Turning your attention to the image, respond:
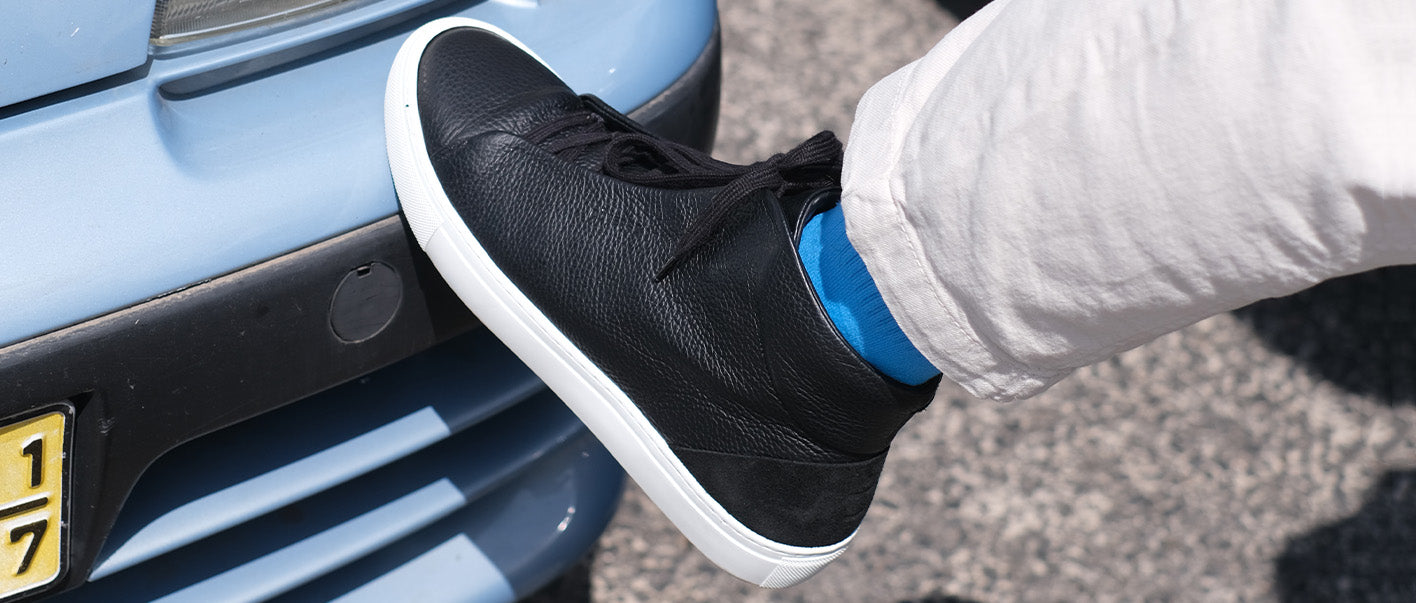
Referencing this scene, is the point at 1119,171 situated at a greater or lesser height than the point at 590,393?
greater

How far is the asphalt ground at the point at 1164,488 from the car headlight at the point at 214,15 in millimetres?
941

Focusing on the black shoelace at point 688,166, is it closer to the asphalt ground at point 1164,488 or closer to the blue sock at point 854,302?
the blue sock at point 854,302

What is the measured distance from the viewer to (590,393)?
49.9 inches

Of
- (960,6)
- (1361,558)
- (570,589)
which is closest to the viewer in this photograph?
(570,589)

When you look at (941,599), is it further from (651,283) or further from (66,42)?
(66,42)

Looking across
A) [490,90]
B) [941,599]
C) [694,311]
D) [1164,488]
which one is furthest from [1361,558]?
[490,90]

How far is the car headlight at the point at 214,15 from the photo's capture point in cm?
110

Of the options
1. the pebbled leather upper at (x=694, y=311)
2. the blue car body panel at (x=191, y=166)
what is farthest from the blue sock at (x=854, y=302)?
the blue car body panel at (x=191, y=166)

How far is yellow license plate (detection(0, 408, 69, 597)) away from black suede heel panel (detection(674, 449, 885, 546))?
1.79 feet

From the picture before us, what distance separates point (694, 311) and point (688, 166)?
156mm

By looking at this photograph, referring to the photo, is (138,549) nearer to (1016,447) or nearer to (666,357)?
(666,357)

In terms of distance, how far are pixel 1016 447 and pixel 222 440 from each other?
125 centimetres

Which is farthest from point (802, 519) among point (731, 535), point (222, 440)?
point (222, 440)

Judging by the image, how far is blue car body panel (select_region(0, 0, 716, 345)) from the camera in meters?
0.99
